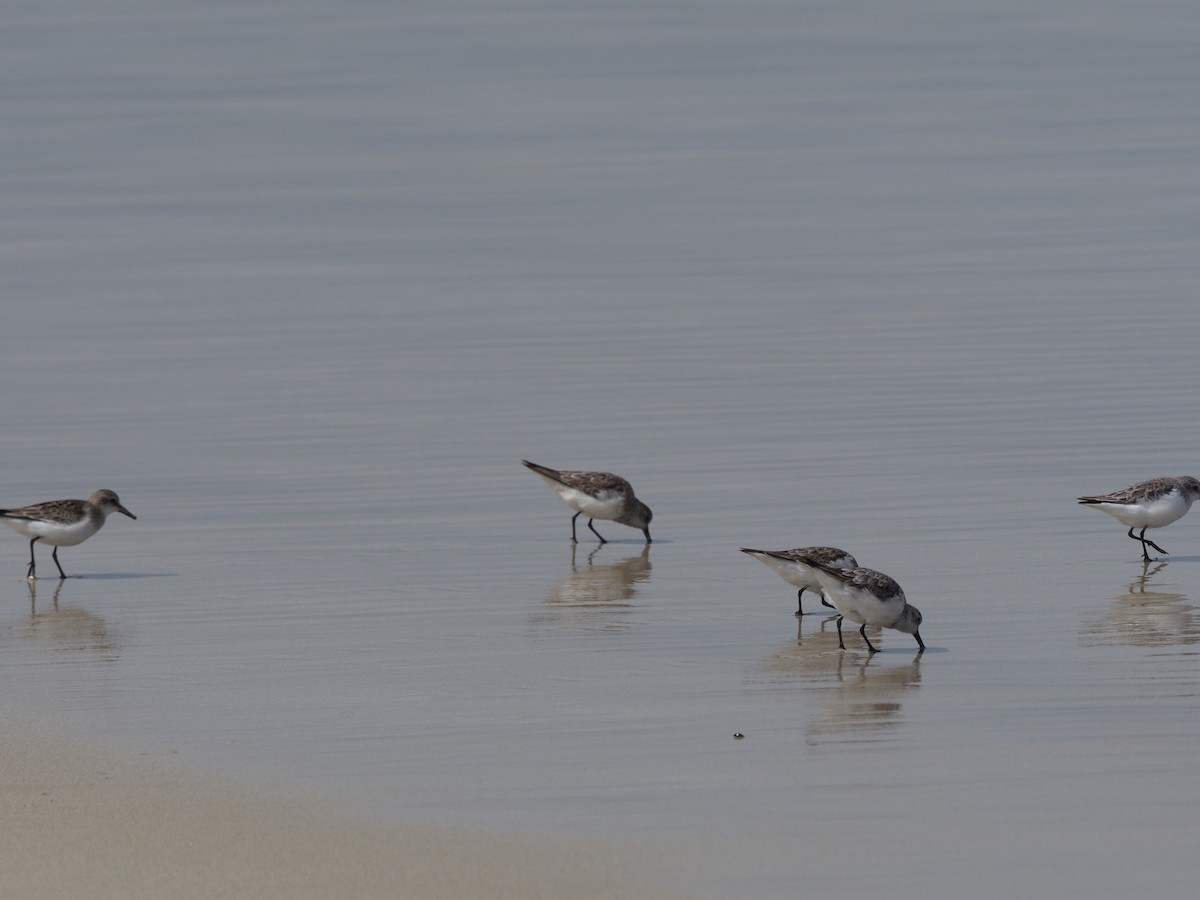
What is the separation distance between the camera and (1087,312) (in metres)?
21.5

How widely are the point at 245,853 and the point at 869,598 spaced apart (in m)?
3.98

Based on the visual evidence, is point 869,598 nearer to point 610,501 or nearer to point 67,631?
point 610,501

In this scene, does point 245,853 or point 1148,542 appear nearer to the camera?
point 245,853

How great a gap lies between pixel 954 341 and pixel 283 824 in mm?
13793

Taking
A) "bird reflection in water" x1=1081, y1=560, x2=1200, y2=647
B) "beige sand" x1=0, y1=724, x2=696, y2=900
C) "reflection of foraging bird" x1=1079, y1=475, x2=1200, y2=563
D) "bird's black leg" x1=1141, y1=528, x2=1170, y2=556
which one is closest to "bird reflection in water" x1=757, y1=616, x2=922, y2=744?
"bird reflection in water" x1=1081, y1=560, x2=1200, y2=647

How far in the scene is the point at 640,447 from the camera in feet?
54.5

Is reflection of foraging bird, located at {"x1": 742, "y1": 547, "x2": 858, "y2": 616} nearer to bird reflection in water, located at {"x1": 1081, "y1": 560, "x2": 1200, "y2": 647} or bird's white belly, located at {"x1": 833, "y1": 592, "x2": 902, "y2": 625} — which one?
bird's white belly, located at {"x1": 833, "y1": 592, "x2": 902, "y2": 625}

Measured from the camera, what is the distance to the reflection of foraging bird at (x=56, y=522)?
1288cm

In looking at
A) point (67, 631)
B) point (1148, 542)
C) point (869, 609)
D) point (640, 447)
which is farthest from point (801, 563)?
point (640, 447)

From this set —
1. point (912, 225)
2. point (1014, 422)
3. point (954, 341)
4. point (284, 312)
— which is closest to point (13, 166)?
point (284, 312)

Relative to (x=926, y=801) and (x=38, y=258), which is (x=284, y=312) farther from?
(x=926, y=801)

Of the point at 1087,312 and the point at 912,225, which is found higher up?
the point at 912,225

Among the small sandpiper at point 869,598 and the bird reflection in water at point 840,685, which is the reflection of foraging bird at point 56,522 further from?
the small sandpiper at point 869,598

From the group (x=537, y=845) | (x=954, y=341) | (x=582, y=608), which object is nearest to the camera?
(x=537, y=845)
